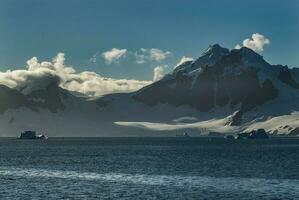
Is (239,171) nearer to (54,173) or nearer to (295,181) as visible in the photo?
(295,181)

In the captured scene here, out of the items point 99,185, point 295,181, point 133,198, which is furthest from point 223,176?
point 133,198

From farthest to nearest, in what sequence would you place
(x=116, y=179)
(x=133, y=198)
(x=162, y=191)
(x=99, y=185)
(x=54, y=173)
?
1. (x=54, y=173)
2. (x=116, y=179)
3. (x=99, y=185)
4. (x=162, y=191)
5. (x=133, y=198)

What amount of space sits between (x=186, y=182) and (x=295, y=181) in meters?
22.2

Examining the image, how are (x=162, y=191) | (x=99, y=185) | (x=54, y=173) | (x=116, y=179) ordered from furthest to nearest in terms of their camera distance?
(x=54, y=173), (x=116, y=179), (x=99, y=185), (x=162, y=191)

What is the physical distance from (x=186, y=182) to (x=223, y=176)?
16.9 m

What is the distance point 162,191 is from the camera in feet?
377

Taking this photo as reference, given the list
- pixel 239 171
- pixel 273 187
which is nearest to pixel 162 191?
pixel 273 187

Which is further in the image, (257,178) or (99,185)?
(257,178)

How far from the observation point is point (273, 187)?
4719 inches

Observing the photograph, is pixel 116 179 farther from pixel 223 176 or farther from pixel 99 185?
pixel 223 176

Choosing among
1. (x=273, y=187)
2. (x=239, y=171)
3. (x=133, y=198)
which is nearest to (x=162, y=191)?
(x=133, y=198)

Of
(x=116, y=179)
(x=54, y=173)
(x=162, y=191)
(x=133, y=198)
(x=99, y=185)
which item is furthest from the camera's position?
(x=54, y=173)

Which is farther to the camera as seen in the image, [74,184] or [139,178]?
[139,178]

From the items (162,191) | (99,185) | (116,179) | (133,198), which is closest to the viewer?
(133,198)
